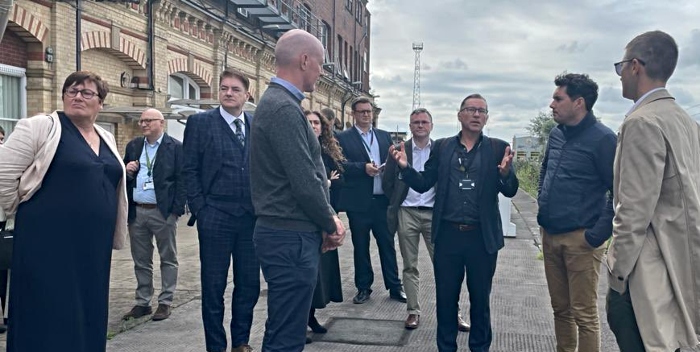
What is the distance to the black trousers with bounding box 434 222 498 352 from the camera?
4.77 m

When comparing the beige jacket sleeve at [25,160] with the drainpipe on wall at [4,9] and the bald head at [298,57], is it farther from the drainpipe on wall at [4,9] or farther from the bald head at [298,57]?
the drainpipe on wall at [4,9]

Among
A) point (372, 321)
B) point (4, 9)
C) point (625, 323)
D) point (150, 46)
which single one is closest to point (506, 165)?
point (625, 323)

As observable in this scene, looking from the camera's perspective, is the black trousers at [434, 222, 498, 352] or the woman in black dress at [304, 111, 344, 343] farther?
the woman in black dress at [304, 111, 344, 343]

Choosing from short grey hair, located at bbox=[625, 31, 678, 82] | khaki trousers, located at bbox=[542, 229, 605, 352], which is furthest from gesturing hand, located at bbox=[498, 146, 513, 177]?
short grey hair, located at bbox=[625, 31, 678, 82]

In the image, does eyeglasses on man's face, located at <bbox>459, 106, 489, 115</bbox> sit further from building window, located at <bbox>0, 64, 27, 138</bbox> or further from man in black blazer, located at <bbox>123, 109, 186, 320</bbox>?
building window, located at <bbox>0, 64, 27, 138</bbox>

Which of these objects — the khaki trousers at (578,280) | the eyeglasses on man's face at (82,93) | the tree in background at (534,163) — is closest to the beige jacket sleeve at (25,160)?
the eyeglasses on man's face at (82,93)

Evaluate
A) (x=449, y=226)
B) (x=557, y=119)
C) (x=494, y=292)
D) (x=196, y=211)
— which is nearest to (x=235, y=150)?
(x=196, y=211)

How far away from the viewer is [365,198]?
6891mm

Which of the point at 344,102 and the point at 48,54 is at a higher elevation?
the point at 344,102

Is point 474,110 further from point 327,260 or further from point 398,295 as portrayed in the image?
point 398,295

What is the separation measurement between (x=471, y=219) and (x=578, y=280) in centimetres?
84

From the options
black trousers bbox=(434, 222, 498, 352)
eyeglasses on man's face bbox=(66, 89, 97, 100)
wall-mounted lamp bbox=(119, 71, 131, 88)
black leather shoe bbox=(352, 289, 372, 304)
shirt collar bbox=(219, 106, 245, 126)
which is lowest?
black leather shoe bbox=(352, 289, 372, 304)

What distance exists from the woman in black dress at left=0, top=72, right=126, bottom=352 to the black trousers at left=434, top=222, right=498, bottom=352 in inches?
94.6

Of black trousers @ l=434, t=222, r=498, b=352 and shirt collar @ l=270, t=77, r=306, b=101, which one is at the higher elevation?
shirt collar @ l=270, t=77, r=306, b=101
